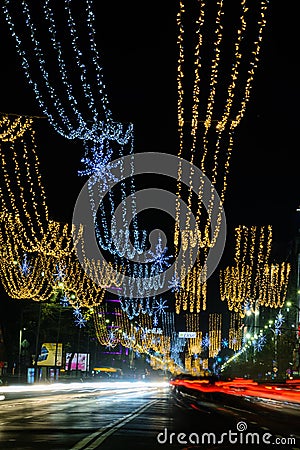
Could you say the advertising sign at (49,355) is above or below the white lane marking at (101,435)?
above

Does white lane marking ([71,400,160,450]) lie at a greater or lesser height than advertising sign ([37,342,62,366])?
lesser

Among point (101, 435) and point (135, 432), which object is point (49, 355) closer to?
point (135, 432)

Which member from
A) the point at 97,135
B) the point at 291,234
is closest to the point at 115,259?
the point at 97,135

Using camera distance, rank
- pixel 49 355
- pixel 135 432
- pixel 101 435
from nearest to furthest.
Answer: pixel 101 435, pixel 135 432, pixel 49 355

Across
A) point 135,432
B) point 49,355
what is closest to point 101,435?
point 135,432

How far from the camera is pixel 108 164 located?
34.2 meters

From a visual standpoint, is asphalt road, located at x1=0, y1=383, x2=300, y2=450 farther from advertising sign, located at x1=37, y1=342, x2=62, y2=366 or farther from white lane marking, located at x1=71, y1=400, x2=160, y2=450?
advertising sign, located at x1=37, y1=342, x2=62, y2=366

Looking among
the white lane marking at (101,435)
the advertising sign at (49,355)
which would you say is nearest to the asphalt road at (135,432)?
the white lane marking at (101,435)

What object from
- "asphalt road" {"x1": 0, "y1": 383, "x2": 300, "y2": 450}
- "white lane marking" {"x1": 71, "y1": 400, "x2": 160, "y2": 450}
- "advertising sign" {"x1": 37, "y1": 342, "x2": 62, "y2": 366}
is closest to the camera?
"white lane marking" {"x1": 71, "y1": 400, "x2": 160, "y2": 450}

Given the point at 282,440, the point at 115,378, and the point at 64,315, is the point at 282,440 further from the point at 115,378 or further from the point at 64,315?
the point at 115,378

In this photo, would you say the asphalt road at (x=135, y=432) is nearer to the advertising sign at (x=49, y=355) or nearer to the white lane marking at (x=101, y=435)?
the white lane marking at (x=101, y=435)

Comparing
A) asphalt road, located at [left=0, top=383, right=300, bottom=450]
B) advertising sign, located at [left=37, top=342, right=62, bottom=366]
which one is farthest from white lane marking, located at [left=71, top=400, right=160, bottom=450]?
advertising sign, located at [left=37, top=342, right=62, bottom=366]

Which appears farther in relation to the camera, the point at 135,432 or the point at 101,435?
the point at 135,432

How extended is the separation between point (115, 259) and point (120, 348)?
434 ft
